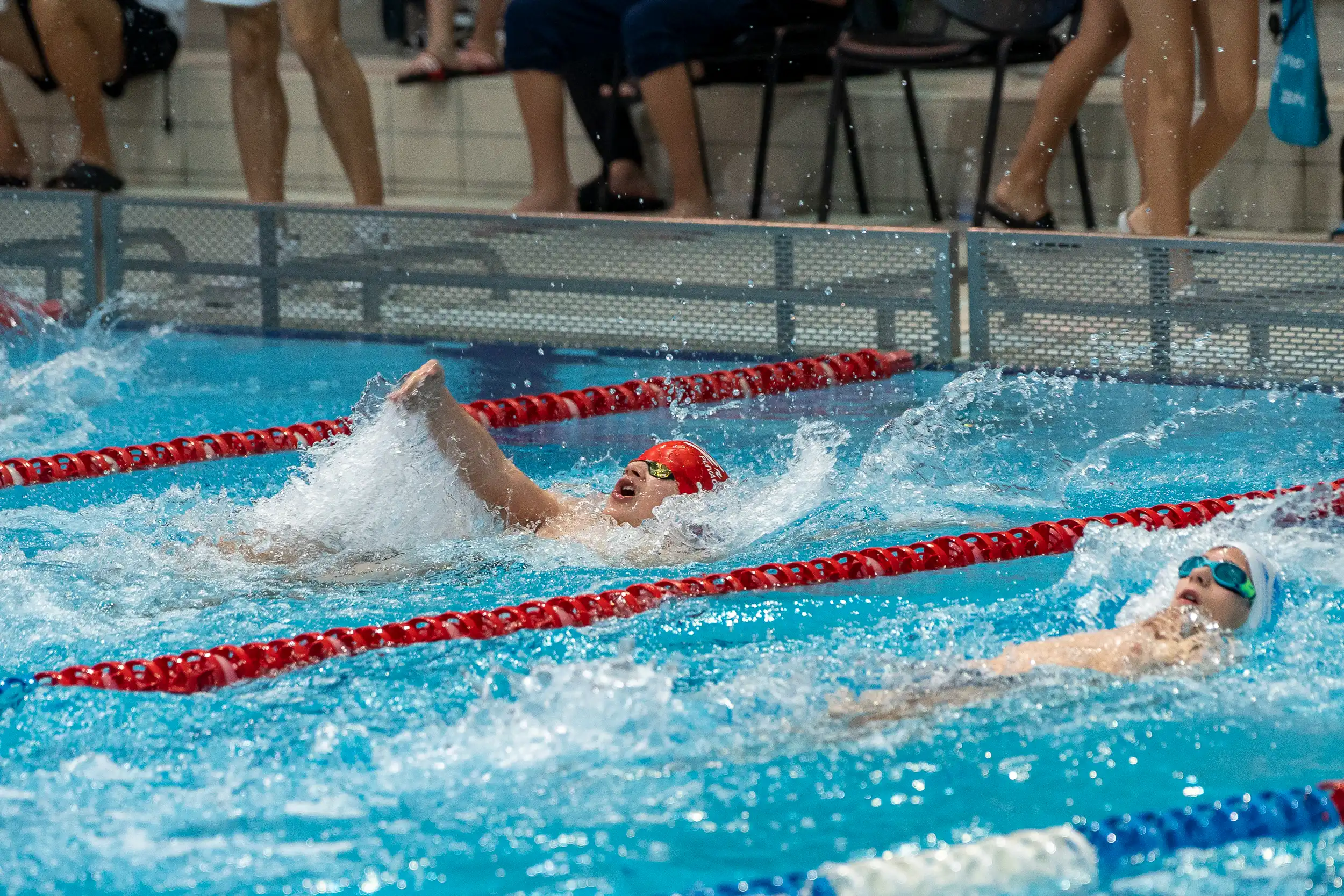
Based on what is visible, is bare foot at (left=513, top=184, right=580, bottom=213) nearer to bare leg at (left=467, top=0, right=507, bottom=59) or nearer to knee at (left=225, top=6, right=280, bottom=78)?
knee at (left=225, top=6, right=280, bottom=78)

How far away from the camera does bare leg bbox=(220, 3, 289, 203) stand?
5.69 metres

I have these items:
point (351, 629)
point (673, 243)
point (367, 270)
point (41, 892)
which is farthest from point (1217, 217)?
point (41, 892)

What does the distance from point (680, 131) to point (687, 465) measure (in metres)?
2.60

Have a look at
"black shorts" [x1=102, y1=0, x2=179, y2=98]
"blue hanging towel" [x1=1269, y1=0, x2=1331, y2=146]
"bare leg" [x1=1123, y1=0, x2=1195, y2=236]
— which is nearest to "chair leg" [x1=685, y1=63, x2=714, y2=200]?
"bare leg" [x1=1123, y1=0, x2=1195, y2=236]

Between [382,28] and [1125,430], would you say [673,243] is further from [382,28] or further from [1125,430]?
[382,28]

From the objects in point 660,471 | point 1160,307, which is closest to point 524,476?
point 660,471

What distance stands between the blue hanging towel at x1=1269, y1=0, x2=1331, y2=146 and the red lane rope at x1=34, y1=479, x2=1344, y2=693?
5.52 feet

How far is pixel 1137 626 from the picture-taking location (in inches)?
101

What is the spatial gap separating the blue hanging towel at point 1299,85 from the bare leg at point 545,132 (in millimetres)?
2200

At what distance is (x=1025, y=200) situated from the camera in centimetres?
522

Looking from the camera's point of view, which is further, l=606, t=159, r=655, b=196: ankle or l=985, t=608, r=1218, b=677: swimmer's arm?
l=606, t=159, r=655, b=196: ankle

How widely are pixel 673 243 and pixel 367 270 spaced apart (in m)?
1.01

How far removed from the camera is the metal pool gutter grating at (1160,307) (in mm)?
4402

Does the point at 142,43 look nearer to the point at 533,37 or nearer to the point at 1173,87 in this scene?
the point at 533,37
